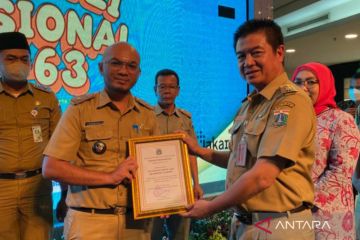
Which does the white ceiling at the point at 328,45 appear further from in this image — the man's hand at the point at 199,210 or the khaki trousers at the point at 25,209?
the khaki trousers at the point at 25,209

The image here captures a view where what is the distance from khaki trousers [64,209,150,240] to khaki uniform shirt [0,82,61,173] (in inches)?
28.3

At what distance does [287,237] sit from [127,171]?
0.78 metres

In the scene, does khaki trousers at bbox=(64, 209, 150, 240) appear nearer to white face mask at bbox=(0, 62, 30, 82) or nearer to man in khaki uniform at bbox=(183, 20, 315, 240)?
man in khaki uniform at bbox=(183, 20, 315, 240)

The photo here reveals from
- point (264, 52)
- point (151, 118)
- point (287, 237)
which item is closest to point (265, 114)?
point (264, 52)

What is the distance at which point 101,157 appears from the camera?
1.75 metres

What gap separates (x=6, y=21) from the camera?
2777 mm

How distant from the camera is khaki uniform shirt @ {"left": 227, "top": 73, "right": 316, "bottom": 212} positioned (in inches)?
55.1

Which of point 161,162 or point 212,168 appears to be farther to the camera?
point 212,168

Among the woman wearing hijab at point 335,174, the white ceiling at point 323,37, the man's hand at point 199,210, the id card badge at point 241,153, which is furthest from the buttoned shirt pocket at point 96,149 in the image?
the white ceiling at point 323,37

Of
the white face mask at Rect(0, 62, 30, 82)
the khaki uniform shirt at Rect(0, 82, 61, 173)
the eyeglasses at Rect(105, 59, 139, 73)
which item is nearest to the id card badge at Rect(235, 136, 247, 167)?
the eyeglasses at Rect(105, 59, 139, 73)

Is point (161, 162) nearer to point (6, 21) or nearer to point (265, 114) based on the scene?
point (265, 114)

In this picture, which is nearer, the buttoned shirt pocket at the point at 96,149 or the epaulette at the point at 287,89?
the epaulette at the point at 287,89

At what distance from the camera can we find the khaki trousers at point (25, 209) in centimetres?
223

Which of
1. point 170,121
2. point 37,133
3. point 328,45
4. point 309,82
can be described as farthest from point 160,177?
point 328,45
